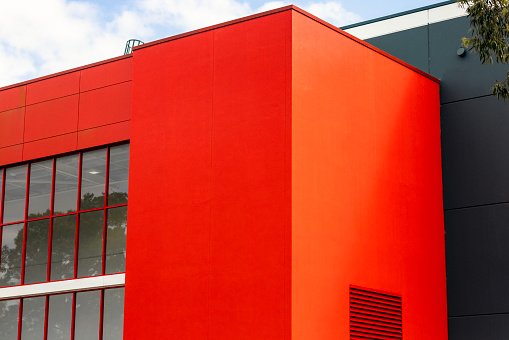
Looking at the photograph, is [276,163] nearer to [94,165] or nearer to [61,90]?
[94,165]

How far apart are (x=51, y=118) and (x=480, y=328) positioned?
1259 cm

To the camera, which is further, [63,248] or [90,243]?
[63,248]

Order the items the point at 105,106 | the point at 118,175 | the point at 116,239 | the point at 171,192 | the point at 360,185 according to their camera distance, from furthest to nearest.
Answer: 1. the point at 105,106
2. the point at 118,175
3. the point at 116,239
4. the point at 360,185
5. the point at 171,192

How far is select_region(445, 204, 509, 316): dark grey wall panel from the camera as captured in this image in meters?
22.7

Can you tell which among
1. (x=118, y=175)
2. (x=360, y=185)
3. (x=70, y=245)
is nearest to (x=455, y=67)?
(x=360, y=185)

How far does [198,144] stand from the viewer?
806 inches

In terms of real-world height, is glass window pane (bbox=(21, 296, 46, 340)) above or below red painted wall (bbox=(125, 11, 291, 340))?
below

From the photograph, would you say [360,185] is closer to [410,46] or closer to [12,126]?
[410,46]

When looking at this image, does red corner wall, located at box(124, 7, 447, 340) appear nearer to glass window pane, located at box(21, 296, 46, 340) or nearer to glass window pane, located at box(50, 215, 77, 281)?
glass window pane, located at box(50, 215, 77, 281)

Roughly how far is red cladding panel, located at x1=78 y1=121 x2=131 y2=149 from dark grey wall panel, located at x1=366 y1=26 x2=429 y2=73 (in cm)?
809

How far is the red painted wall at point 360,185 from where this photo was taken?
1925 centimetres

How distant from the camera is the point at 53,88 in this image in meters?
24.7

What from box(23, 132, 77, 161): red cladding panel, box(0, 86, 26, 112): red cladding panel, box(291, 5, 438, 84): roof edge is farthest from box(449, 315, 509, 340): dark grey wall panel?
box(0, 86, 26, 112): red cladding panel

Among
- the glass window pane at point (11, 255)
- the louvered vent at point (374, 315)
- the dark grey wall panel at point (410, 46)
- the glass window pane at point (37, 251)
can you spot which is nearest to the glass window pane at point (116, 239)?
the glass window pane at point (37, 251)
